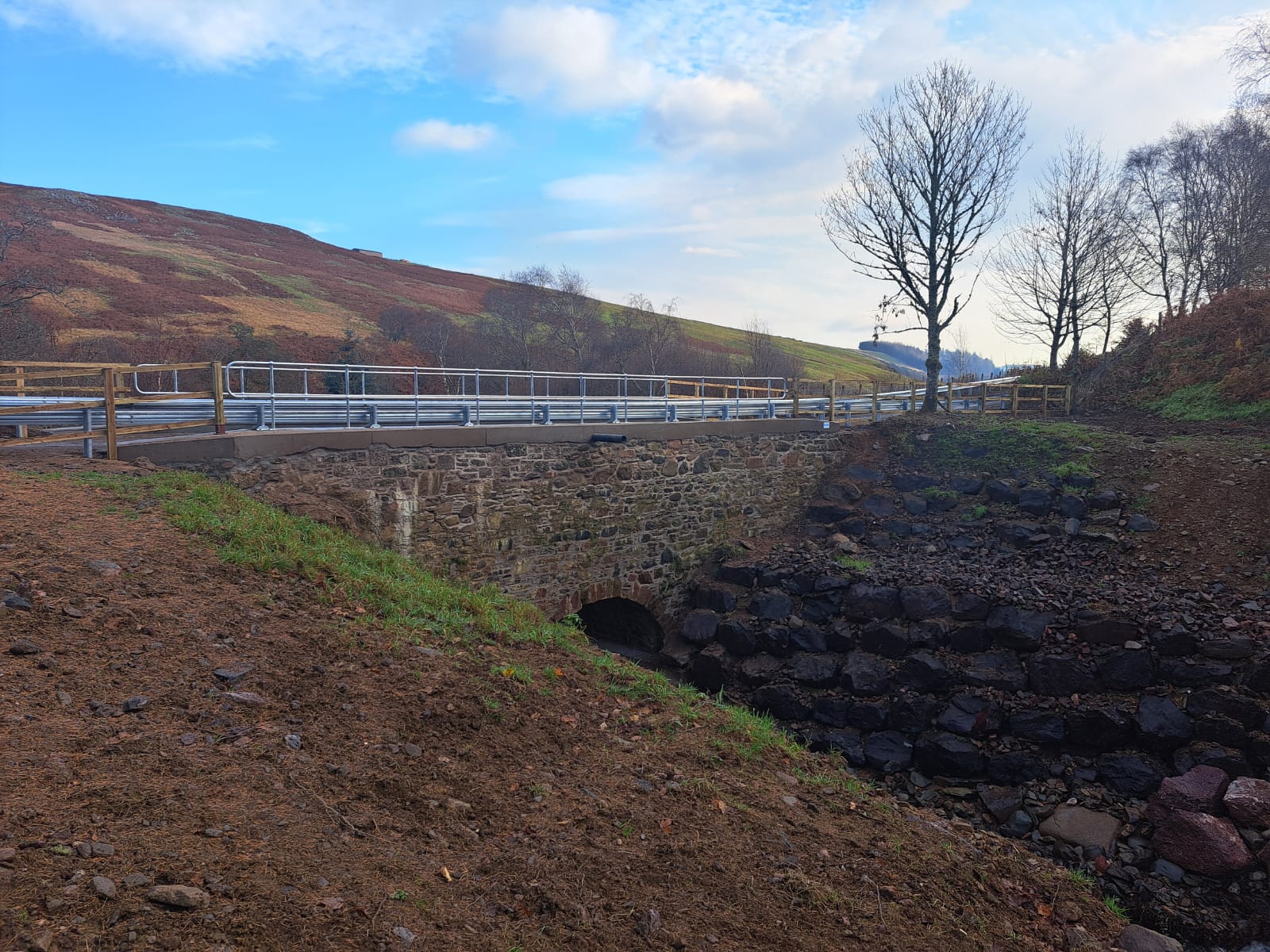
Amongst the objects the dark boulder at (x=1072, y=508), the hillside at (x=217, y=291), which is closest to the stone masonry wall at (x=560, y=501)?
the dark boulder at (x=1072, y=508)

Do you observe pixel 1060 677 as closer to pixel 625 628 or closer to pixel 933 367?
pixel 625 628

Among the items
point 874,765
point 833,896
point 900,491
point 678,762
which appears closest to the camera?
point 833,896

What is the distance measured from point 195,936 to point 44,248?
5158 centimetres

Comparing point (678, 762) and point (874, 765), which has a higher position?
point (678, 762)

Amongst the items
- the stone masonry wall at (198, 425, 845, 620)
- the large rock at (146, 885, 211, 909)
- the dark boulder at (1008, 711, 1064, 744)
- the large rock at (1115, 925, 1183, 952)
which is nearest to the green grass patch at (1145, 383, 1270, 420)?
the stone masonry wall at (198, 425, 845, 620)

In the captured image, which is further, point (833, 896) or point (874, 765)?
point (874, 765)

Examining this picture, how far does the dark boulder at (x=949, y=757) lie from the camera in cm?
1027

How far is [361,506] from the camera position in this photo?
1129cm

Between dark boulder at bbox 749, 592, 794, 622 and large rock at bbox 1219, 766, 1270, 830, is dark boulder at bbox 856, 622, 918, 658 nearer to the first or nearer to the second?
dark boulder at bbox 749, 592, 794, 622

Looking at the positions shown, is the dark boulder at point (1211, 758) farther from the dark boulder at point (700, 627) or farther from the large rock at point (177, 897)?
the large rock at point (177, 897)

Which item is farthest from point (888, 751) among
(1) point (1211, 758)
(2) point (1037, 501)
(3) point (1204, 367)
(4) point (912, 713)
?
(3) point (1204, 367)

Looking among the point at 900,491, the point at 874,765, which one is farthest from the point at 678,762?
the point at 900,491

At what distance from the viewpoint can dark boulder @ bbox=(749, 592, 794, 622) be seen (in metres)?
14.7

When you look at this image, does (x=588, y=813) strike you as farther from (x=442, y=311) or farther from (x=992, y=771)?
(x=442, y=311)
